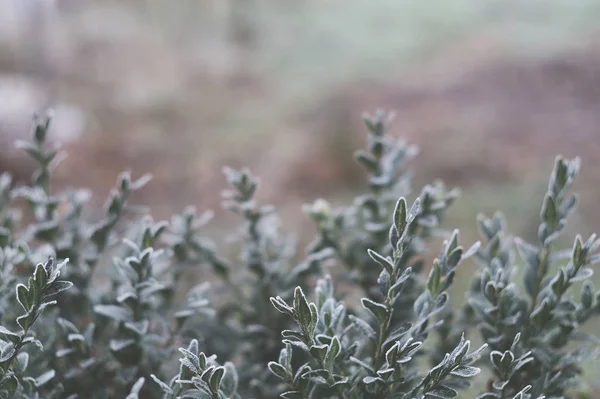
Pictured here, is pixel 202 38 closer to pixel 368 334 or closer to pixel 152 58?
pixel 152 58

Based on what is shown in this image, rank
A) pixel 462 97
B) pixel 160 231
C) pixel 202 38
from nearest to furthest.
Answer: pixel 160 231, pixel 462 97, pixel 202 38

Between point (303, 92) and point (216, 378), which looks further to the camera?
point (303, 92)

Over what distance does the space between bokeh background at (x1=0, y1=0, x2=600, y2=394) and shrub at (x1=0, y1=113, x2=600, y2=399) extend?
271cm

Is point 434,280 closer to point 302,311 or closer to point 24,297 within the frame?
point 302,311

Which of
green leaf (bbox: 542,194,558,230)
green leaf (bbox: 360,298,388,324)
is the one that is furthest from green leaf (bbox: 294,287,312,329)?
green leaf (bbox: 542,194,558,230)

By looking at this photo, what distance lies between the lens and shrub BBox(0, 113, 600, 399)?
3.56 feet

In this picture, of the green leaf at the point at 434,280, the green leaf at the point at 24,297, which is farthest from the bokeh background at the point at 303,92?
the green leaf at the point at 24,297

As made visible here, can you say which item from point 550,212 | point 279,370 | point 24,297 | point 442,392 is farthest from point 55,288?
point 550,212

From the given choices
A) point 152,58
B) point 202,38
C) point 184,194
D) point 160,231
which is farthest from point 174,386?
point 202,38

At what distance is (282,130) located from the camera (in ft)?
21.4

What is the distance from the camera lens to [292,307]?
1.14 metres

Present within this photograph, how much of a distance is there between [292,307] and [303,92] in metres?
6.46

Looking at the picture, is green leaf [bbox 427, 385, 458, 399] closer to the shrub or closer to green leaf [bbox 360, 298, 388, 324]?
the shrub

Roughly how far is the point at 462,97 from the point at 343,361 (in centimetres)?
552
